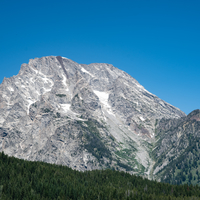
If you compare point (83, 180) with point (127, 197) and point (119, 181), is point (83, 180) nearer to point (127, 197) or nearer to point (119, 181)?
point (119, 181)

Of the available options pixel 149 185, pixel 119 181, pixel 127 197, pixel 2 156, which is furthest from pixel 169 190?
pixel 2 156

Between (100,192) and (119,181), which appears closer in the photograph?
(100,192)

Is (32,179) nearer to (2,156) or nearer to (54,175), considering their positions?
(54,175)

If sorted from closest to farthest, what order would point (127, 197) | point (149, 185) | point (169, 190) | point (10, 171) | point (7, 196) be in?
point (7, 196) → point (127, 197) → point (10, 171) → point (169, 190) → point (149, 185)

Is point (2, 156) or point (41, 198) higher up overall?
point (2, 156)

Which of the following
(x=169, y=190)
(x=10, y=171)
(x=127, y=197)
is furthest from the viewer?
(x=169, y=190)

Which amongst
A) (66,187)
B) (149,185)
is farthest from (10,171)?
(149,185)

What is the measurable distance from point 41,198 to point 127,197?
4651 centimetres

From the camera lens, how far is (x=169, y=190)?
18662 centimetres

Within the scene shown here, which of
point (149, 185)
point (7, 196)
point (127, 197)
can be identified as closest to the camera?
point (7, 196)

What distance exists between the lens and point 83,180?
188250mm

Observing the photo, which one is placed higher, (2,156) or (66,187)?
(2,156)

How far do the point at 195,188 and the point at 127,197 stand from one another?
70.3 m

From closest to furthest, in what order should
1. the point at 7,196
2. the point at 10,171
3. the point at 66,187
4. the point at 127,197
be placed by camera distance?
the point at 7,196 < the point at 127,197 < the point at 66,187 < the point at 10,171
